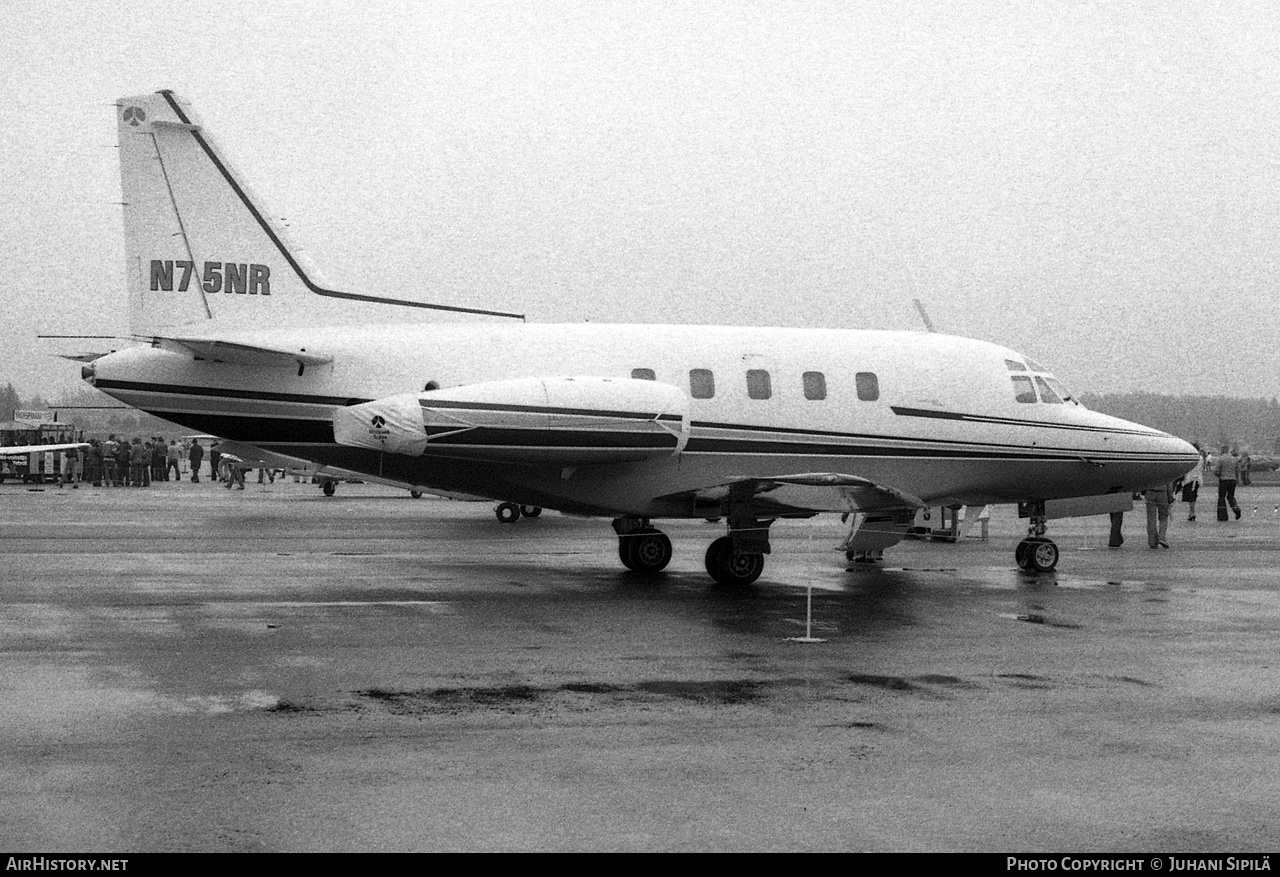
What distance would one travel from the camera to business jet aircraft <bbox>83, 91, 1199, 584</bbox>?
17984 millimetres

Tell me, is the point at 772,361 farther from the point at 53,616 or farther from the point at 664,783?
the point at 664,783

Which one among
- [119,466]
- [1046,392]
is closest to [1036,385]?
[1046,392]

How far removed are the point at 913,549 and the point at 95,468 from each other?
43.8 m

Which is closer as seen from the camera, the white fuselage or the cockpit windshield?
the white fuselage

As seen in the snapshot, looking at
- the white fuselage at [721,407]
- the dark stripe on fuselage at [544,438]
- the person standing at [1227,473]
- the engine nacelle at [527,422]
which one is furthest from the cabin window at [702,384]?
the person standing at [1227,473]

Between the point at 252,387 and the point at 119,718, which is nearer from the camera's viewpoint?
the point at 119,718

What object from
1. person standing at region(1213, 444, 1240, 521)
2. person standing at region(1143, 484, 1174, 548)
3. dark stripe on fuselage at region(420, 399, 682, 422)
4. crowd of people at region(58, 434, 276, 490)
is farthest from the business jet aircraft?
crowd of people at region(58, 434, 276, 490)

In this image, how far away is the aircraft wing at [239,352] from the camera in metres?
17.5

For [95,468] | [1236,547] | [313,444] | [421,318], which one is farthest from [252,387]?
[95,468]

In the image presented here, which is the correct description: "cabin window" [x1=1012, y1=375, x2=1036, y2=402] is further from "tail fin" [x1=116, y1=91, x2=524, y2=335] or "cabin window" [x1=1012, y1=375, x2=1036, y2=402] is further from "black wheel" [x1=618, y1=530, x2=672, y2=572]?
"tail fin" [x1=116, y1=91, x2=524, y2=335]

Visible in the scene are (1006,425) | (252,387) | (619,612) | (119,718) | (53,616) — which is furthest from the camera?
(1006,425)

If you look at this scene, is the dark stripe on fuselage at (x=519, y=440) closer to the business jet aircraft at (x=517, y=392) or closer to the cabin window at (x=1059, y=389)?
the business jet aircraft at (x=517, y=392)

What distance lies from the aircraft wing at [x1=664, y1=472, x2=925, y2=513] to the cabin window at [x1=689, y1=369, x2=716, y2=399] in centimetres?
137

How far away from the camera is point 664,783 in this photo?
805 cm
